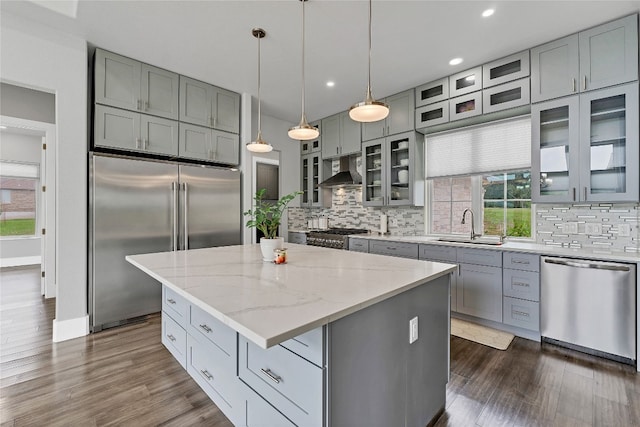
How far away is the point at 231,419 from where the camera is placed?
1.55m

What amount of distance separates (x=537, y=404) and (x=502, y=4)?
292 centimetres

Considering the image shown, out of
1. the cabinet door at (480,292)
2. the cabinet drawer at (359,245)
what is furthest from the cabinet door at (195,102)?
the cabinet door at (480,292)

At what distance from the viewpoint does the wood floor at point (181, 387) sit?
5.49 ft

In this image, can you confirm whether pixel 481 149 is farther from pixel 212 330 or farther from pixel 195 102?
pixel 195 102

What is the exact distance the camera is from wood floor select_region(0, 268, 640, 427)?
65.9 inches

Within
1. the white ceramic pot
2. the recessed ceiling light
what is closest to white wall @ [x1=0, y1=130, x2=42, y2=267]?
the white ceramic pot

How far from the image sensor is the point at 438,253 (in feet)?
10.7

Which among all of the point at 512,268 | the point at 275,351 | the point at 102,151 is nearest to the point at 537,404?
the point at 512,268

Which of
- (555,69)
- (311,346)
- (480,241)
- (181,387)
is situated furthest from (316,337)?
(555,69)

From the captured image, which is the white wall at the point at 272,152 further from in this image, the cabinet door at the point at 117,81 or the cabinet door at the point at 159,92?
the cabinet door at the point at 117,81

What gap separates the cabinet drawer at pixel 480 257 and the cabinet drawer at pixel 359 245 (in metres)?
1.23

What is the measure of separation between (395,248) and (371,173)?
1321mm

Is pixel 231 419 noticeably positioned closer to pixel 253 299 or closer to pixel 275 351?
pixel 275 351

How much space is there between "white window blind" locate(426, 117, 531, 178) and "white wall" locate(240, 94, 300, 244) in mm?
2520
